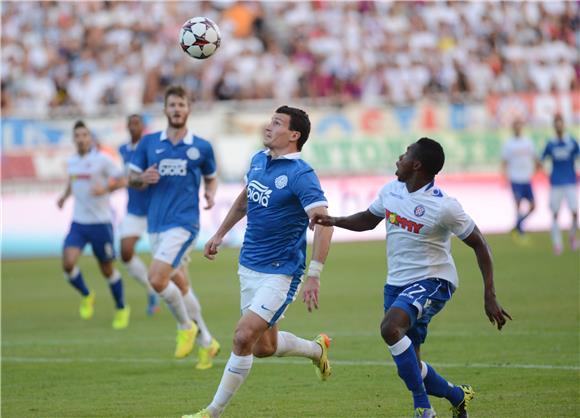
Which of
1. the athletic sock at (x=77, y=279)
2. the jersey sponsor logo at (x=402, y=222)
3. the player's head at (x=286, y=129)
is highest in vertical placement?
the player's head at (x=286, y=129)

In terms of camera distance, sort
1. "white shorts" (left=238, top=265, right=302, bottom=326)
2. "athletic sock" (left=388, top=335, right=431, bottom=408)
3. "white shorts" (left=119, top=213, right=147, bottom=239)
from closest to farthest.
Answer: "athletic sock" (left=388, top=335, right=431, bottom=408), "white shorts" (left=238, top=265, right=302, bottom=326), "white shorts" (left=119, top=213, right=147, bottom=239)

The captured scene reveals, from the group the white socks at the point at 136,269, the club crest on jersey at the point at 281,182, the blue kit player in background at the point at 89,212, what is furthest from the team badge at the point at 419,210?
the blue kit player in background at the point at 89,212

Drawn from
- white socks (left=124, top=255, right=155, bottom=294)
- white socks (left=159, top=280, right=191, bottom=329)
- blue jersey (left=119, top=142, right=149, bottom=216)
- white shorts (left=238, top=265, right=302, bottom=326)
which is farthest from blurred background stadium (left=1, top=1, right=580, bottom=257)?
white shorts (left=238, top=265, right=302, bottom=326)

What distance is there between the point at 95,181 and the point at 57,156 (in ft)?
29.2

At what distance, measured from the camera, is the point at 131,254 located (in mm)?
15281

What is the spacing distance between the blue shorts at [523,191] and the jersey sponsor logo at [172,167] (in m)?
14.8

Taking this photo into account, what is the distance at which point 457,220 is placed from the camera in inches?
323

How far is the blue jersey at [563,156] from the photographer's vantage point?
23.8m

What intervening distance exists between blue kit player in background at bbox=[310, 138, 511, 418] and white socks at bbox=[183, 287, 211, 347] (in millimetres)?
3752

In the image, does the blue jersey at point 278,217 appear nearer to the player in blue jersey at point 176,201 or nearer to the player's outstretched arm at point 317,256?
the player's outstretched arm at point 317,256

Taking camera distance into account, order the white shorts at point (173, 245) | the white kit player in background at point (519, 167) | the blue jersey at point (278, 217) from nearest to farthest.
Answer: the blue jersey at point (278, 217), the white shorts at point (173, 245), the white kit player in background at point (519, 167)

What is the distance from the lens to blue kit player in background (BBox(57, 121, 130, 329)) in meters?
16.1

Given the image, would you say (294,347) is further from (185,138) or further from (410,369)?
(185,138)

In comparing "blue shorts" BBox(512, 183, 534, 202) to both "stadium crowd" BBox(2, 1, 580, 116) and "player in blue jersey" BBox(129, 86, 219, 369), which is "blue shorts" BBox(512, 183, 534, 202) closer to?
"stadium crowd" BBox(2, 1, 580, 116)
